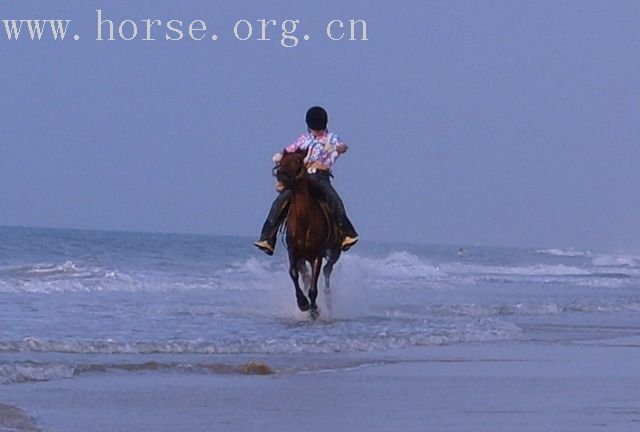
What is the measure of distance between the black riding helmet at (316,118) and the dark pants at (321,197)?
0.53 m

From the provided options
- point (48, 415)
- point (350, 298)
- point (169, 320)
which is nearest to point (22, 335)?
point (169, 320)

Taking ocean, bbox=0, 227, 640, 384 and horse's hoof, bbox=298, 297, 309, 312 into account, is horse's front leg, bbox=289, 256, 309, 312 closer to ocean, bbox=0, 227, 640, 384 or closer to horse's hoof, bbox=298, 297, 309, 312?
horse's hoof, bbox=298, 297, 309, 312

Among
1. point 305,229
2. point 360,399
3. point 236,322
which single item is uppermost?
point 305,229

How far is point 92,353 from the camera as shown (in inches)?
404

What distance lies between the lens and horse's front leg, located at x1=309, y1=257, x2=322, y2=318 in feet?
46.2

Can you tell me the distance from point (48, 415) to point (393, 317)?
8.39 metres

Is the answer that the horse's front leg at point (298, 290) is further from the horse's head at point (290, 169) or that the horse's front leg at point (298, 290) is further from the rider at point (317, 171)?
the horse's head at point (290, 169)

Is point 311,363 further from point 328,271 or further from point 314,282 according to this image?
point 328,271

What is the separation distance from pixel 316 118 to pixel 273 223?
116cm

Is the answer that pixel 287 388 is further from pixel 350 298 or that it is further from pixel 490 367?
pixel 350 298

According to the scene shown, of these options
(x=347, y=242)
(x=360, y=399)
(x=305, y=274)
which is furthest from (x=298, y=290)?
(x=360, y=399)

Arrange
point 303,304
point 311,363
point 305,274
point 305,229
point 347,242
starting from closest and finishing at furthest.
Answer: point 311,363 → point 305,229 → point 303,304 → point 347,242 → point 305,274

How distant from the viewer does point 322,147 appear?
14.1m

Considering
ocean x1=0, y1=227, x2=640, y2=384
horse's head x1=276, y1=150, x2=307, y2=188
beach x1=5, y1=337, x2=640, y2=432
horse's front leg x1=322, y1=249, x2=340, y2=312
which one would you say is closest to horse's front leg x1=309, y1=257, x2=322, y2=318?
ocean x1=0, y1=227, x2=640, y2=384
